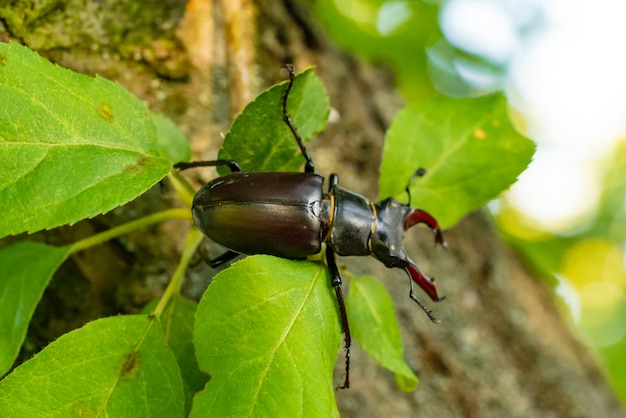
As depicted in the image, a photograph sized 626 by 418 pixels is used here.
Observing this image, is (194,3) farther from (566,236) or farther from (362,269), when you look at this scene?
(566,236)

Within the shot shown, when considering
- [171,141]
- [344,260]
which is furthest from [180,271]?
[344,260]

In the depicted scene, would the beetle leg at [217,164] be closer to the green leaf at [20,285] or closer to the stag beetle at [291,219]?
the stag beetle at [291,219]

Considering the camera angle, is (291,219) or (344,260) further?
(344,260)

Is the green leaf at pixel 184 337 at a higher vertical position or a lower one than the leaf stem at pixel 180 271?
lower

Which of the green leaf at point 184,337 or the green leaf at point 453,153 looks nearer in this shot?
the green leaf at point 184,337

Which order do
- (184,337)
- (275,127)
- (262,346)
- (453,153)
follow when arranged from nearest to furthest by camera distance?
(262,346)
(184,337)
(275,127)
(453,153)

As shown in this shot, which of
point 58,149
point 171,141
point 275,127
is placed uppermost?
point 58,149

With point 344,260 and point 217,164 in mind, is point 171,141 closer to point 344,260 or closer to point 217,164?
point 217,164

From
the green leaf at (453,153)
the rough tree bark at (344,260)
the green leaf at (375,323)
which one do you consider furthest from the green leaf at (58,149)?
the green leaf at (453,153)
